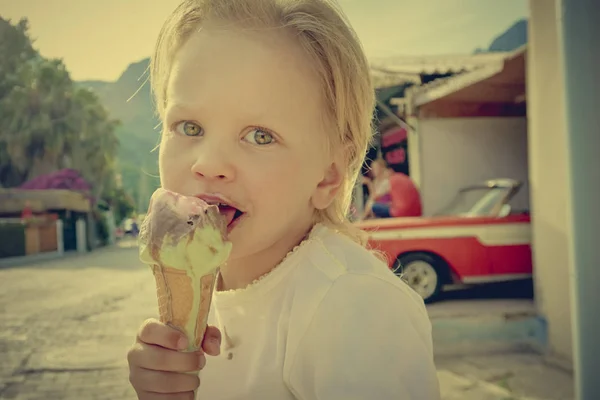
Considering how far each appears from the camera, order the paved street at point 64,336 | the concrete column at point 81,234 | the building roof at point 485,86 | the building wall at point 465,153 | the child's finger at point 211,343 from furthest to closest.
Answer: the concrete column at point 81,234, the building wall at point 465,153, the building roof at point 485,86, the paved street at point 64,336, the child's finger at point 211,343

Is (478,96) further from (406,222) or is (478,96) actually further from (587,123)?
(587,123)

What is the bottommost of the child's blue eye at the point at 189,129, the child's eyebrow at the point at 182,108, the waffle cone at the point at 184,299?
the waffle cone at the point at 184,299

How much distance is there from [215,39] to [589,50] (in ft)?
4.96

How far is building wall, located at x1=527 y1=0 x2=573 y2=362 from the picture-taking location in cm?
352

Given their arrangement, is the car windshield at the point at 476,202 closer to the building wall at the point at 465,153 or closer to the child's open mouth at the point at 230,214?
the building wall at the point at 465,153

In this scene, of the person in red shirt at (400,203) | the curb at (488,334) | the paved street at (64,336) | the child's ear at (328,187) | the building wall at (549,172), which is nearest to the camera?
the child's ear at (328,187)

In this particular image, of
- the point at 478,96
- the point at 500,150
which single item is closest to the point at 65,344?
the point at 478,96

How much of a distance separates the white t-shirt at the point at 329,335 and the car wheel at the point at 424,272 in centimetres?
418

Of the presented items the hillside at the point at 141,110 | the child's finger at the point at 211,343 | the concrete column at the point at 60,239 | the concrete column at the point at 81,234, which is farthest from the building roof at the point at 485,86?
the concrete column at the point at 81,234

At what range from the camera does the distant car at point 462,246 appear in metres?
5.04

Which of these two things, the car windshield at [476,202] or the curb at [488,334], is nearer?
the curb at [488,334]

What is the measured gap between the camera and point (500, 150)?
748 centimetres

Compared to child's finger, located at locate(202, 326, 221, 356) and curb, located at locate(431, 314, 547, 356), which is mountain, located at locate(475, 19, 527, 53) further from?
child's finger, located at locate(202, 326, 221, 356)

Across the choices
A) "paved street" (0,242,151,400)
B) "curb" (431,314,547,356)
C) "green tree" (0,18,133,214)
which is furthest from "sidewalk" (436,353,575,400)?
"green tree" (0,18,133,214)
